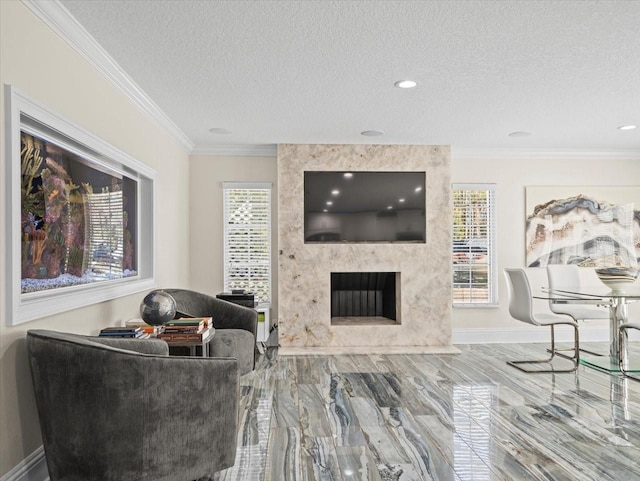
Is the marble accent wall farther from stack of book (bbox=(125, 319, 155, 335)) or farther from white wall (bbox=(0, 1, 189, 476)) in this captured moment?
stack of book (bbox=(125, 319, 155, 335))

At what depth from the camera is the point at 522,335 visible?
251 inches

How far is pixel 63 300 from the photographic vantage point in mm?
2715

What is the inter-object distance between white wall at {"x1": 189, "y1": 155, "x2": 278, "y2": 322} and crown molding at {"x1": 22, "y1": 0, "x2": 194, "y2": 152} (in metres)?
1.70

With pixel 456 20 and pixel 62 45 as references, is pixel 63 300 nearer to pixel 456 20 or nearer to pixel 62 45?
pixel 62 45

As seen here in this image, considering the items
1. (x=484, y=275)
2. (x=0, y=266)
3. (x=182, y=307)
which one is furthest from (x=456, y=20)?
(x=484, y=275)

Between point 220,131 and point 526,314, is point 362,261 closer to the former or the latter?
point 526,314

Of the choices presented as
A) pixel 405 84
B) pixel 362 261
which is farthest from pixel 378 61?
pixel 362 261

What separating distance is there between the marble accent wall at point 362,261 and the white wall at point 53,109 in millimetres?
1750

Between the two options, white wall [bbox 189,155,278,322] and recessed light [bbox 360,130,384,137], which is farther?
white wall [bbox 189,155,278,322]

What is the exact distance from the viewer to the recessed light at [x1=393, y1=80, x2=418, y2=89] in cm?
367

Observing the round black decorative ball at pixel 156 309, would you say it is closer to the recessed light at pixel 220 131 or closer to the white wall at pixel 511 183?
the recessed light at pixel 220 131

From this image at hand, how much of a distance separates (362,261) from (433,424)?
2791 mm

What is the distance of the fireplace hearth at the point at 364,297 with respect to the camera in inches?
240

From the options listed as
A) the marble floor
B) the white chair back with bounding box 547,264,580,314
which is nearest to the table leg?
the marble floor
